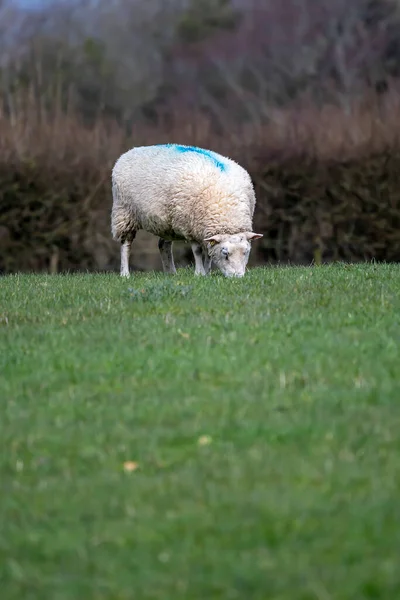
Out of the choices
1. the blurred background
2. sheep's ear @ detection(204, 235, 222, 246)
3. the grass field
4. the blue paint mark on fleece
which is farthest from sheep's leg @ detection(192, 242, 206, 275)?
the grass field

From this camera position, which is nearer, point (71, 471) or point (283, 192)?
point (71, 471)

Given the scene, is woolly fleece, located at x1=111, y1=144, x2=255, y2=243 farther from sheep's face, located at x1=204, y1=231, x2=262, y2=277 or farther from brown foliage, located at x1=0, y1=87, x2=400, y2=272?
brown foliage, located at x1=0, y1=87, x2=400, y2=272

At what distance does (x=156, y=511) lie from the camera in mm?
3771

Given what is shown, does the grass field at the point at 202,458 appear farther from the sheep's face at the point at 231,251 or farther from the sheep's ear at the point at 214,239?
the sheep's ear at the point at 214,239

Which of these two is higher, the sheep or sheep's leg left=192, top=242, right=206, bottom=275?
the sheep

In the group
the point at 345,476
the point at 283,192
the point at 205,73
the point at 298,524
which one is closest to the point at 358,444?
the point at 345,476

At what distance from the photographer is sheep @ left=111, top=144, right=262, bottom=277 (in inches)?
494

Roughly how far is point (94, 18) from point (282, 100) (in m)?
6.83

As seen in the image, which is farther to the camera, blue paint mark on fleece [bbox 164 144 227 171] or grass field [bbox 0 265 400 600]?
blue paint mark on fleece [bbox 164 144 227 171]

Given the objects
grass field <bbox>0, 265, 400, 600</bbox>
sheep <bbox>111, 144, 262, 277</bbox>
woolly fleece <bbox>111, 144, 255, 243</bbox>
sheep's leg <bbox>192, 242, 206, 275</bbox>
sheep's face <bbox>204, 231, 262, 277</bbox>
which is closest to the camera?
grass field <bbox>0, 265, 400, 600</bbox>

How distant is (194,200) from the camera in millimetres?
12852

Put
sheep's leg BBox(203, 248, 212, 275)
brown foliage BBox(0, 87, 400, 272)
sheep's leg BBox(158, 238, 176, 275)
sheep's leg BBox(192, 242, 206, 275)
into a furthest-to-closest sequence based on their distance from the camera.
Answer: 1. brown foliage BBox(0, 87, 400, 272)
2. sheep's leg BBox(158, 238, 176, 275)
3. sheep's leg BBox(203, 248, 212, 275)
4. sheep's leg BBox(192, 242, 206, 275)

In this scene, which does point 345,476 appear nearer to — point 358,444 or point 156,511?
point 358,444

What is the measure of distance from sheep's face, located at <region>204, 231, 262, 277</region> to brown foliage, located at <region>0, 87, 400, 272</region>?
4249 mm
